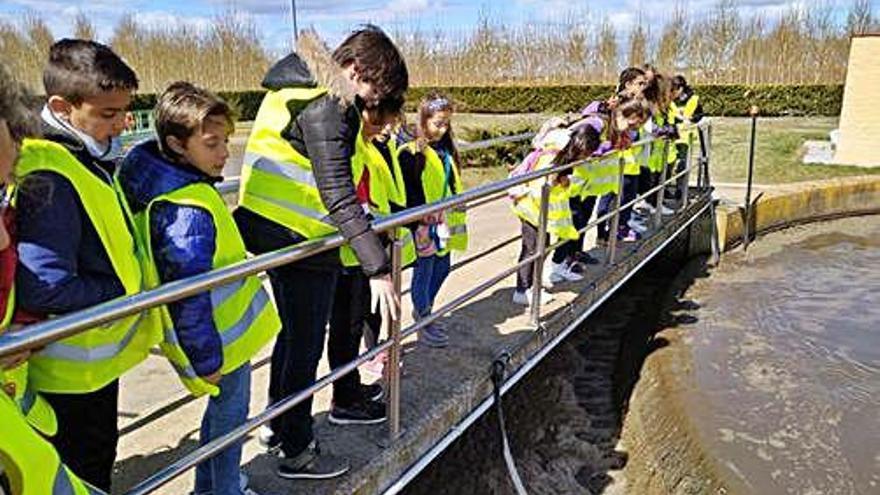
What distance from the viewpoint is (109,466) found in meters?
1.99

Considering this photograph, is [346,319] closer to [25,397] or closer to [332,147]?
[332,147]

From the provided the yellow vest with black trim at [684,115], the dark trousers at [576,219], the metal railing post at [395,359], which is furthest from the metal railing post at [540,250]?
the yellow vest with black trim at [684,115]

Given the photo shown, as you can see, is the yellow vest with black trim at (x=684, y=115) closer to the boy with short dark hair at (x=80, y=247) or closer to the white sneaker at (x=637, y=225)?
the white sneaker at (x=637, y=225)

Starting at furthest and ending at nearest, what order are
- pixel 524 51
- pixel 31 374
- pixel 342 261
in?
pixel 524 51
pixel 342 261
pixel 31 374

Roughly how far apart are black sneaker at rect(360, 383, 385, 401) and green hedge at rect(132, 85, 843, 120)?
14886mm

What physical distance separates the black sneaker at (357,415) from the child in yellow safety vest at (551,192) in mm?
1698

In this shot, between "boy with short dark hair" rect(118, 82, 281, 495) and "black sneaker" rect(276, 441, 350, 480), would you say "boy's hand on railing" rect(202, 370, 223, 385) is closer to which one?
"boy with short dark hair" rect(118, 82, 281, 495)

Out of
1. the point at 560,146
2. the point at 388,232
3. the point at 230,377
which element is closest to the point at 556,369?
the point at 560,146

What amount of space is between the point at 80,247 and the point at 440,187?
2.39 meters

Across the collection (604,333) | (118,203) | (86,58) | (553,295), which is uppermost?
(86,58)

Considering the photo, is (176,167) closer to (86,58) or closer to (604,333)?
(86,58)

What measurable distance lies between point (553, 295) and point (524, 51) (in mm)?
24765

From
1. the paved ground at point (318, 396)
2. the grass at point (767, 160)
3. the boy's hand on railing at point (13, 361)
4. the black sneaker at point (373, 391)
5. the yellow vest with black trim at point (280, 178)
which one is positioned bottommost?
the grass at point (767, 160)

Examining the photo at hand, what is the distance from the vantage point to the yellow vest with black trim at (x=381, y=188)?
2.60 metres
